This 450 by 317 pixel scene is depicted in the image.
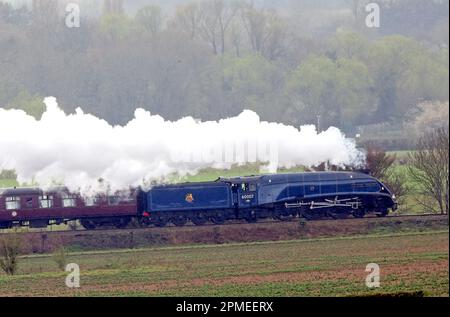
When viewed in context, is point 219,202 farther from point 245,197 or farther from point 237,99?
point 237,99

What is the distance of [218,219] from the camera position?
226 feet

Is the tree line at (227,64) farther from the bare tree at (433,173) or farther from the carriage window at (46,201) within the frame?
the carriage window at (46,201)

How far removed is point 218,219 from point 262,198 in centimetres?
303

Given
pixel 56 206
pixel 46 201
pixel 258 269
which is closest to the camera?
pixel 258 269

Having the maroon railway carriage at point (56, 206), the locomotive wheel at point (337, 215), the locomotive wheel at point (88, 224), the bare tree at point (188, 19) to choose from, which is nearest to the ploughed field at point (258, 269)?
the maroon railway carriage at point (56, 206)

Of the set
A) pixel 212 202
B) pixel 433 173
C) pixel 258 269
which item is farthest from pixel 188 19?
pixel 258 269

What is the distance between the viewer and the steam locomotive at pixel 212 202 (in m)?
66.7

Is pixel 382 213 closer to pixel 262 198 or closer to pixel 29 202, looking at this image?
pixel 262 198

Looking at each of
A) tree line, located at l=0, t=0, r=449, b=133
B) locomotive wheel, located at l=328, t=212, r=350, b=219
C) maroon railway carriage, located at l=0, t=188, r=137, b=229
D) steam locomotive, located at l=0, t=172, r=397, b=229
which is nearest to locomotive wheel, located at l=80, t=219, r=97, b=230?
steam locomotive, located at l=0, t=172, r=397, b=229

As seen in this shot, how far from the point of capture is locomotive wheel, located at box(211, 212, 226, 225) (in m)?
68.8

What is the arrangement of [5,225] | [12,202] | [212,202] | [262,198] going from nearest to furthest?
1. [12,202]
2. [5,225]
3. [212,202]
4. [262,198]

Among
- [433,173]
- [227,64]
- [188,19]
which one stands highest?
[188,19]

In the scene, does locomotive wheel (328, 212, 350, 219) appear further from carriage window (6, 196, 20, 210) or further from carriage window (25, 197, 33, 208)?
carriage window (6, 196, 20, 210)
